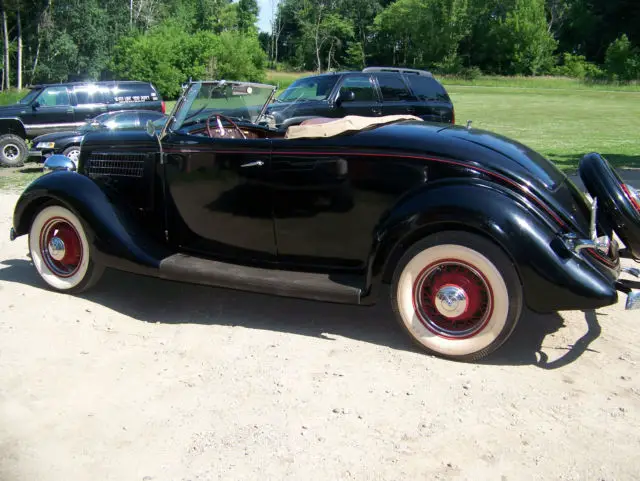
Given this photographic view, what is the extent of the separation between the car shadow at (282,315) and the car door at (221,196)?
45cm

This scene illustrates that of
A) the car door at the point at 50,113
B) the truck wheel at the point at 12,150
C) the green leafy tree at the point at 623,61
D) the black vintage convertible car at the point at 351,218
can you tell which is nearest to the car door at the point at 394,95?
the black vintage convertible car at the point at 351,218

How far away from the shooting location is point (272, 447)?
282 centimetres

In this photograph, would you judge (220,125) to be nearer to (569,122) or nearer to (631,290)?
(631,290)

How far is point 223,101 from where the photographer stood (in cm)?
504

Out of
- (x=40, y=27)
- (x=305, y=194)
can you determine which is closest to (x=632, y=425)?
(x=305, y=194)

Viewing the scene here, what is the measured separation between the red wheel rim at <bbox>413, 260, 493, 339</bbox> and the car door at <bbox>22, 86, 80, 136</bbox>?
1402 cm

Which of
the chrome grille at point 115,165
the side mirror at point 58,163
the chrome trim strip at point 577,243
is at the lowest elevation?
the chrome trim strip at point 577,243

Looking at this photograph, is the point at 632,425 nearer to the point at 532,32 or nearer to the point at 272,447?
the point at 272,447

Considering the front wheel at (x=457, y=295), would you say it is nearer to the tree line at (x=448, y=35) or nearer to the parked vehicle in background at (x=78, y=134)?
the parked vehicle in background at (x=78, y=134)

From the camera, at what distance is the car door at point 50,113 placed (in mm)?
15195

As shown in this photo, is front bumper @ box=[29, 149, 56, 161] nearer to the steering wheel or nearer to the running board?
the steering wheel

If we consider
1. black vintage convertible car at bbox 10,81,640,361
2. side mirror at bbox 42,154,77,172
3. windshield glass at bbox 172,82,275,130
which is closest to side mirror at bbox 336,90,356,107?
windshield glass at bbox 172,82,275,130

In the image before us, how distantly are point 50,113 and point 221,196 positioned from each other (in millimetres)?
12891

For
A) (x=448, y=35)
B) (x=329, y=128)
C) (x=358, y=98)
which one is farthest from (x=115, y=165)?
(x=448, y=35)
